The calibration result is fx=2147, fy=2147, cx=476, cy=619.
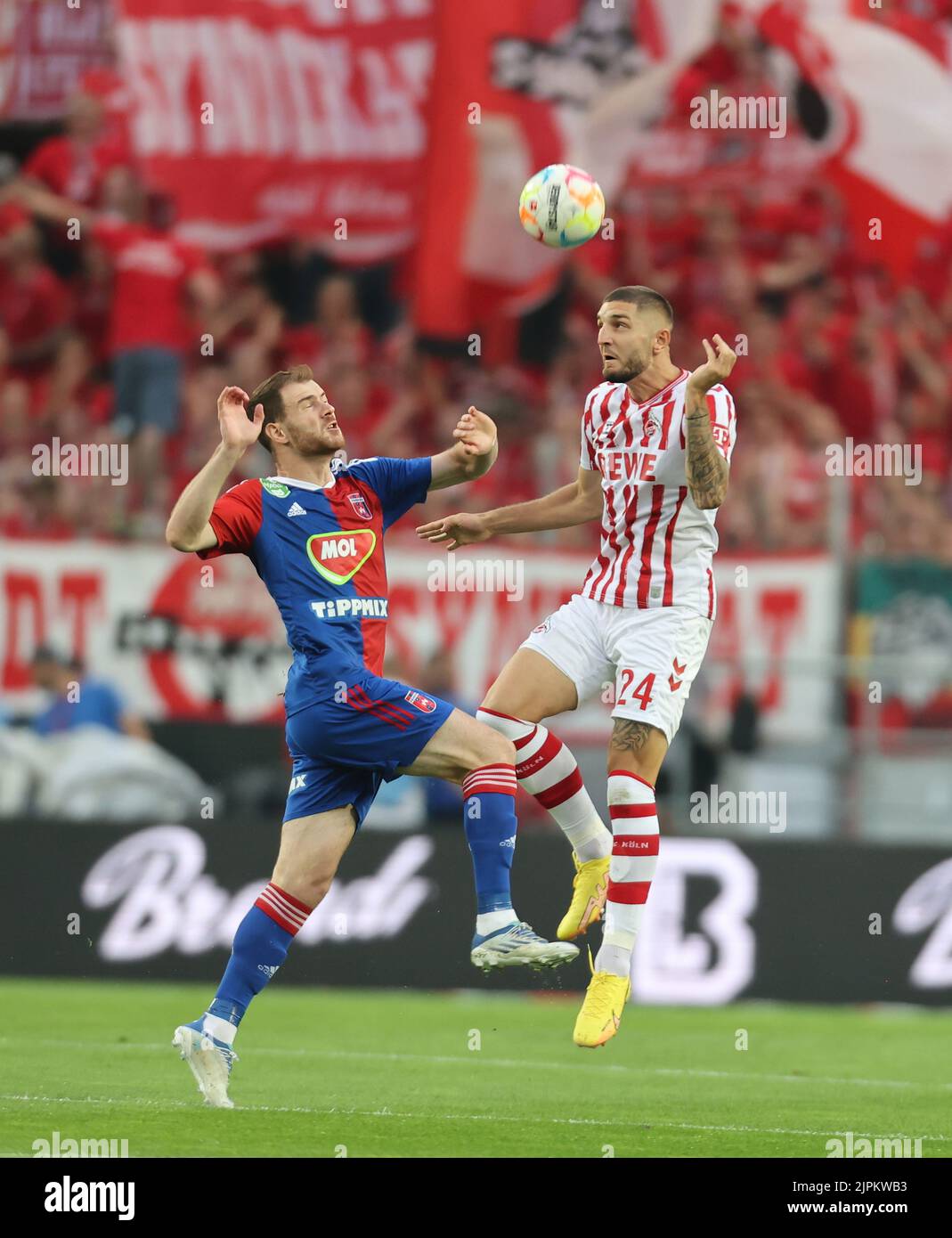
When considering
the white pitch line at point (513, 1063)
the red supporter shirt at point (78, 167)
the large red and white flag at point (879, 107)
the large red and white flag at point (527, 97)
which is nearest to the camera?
the white pitch line at point (513, 1063)

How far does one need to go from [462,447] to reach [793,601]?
7.42 meters

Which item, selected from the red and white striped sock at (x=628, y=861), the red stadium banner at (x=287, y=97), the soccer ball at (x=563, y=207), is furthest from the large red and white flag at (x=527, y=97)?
the red and white striped sock at (x=628, y=861)

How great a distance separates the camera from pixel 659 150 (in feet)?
63.5

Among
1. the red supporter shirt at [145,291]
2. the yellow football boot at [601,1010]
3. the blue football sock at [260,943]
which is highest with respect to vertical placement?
the red supporter shirt at [145,291]

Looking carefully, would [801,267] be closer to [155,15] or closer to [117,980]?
[155,15]

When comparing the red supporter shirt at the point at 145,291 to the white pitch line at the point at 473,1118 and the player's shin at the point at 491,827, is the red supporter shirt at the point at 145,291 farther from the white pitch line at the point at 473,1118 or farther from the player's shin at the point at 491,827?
the white pitch line at the point at 473,1118

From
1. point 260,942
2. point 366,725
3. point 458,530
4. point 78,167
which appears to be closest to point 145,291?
point 78,167

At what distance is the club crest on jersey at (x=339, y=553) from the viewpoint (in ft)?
30.2

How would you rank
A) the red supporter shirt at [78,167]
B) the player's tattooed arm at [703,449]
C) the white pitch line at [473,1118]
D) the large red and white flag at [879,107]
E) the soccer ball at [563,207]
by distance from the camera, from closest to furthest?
the player's tattooed arm at [703,449]
the white pitch line at [473,1118]
the soccer ball at [563,207]
the large red and white flag at [879,107]
the red supporter shirt at [78,167]

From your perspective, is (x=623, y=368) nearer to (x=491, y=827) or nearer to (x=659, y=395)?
(x=659, y=395)

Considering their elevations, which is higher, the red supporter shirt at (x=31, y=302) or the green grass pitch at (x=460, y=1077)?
the red supporter shirt at (x=31, y=302)

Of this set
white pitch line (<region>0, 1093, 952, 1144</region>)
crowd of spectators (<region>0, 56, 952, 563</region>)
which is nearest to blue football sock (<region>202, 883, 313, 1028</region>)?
white pitch line (<region>0, 1093, 952, 1144</region>)

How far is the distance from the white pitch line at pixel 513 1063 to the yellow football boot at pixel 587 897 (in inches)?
66.8

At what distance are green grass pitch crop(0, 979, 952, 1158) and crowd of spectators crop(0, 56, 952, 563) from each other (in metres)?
4.29
